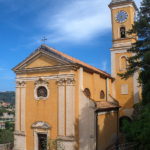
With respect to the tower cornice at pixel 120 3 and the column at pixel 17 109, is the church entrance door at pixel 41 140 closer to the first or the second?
the column at pixel 17 109

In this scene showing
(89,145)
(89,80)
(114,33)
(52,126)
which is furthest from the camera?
(114,33)

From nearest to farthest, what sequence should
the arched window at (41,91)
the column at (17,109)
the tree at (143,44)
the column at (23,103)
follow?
1. the tree at (143,44)
2. the arched window at (41,91)
3. the column at (23,103)
4. the column at (17,109)

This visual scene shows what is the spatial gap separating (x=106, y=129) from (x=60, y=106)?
4.76 m

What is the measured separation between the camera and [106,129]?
20.1 meters

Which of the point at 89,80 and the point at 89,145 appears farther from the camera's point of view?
the point at 89,80

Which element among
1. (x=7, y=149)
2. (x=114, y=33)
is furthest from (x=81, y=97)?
(x=114, y=33)

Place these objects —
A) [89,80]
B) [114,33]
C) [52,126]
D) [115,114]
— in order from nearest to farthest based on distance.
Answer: [52,126] < [89,80] < [115,114] < [114,33]

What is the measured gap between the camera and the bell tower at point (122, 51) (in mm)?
24500

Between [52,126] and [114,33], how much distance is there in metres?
13.0

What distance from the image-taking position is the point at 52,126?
1844cm

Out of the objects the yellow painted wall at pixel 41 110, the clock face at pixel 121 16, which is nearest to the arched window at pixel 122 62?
the clock face at pixel 121 16

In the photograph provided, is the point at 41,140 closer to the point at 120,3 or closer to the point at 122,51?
the point at 122,51

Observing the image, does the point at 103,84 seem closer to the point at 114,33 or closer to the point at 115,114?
the point at 115,114

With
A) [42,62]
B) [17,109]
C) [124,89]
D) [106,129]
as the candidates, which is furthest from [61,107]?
[124,89]
